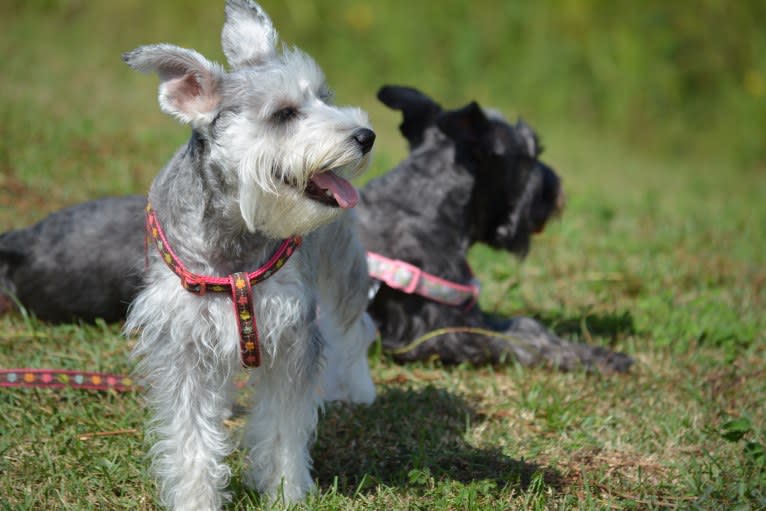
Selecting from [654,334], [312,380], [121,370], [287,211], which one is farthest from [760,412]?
[121,370]

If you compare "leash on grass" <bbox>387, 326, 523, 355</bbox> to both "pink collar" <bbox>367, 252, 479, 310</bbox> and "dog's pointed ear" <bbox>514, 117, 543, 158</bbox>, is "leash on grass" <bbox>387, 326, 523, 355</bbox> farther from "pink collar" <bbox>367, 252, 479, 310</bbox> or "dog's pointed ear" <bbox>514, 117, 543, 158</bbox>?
"dog's pointed ear" <bbox>514, 117, 543, 158</bbox>

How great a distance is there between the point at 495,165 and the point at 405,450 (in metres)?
2.02

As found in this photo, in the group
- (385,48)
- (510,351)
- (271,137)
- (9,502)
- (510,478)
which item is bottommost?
(9,502)

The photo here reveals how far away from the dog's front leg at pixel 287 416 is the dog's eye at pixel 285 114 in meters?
0.76

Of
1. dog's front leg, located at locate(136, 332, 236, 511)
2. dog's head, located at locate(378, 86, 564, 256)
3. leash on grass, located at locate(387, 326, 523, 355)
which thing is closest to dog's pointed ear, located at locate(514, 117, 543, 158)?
dog's head, located at locate(378, 86, 564, 256)

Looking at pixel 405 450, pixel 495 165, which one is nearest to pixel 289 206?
pixel 405 450

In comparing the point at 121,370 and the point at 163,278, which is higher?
the point at 163,278

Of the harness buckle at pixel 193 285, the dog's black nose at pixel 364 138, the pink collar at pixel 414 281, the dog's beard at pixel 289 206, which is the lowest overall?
the harness buckle at pixel 193 285

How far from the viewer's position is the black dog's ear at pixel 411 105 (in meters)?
5.08

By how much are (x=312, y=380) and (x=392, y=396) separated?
116cm

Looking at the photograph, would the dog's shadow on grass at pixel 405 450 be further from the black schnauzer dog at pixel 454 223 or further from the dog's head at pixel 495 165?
the dog's head at pixel 495 165

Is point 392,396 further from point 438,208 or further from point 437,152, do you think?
point 437,152

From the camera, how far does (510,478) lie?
3.47m

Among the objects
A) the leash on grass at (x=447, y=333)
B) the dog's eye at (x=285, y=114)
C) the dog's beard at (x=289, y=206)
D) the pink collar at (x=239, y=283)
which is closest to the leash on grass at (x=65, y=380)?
the pink collar at (x=239, y=283)
